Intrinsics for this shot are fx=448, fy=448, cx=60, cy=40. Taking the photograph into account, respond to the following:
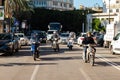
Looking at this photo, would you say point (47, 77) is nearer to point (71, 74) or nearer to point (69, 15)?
point (71, 74)

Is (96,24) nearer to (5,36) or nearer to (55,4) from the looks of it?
(55,4)

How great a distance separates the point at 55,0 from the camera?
17025cm

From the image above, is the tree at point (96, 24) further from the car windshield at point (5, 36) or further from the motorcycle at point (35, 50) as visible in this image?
the motorcycle at point (35, 50)

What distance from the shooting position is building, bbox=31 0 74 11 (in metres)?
163

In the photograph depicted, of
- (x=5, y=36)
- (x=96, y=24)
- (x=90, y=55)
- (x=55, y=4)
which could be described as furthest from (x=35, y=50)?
(x=55, y=4)

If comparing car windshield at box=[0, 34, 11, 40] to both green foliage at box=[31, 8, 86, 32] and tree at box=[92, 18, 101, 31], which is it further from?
green foliage at box=[31, 8, 86, 32]

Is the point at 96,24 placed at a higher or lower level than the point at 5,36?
higher

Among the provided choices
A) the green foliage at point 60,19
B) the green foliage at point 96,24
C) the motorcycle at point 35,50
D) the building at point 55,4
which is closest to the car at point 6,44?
the motorcycle at point 35,50

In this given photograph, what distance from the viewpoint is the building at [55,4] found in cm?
16309

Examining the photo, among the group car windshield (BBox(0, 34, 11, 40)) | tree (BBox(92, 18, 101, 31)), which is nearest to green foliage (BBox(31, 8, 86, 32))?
tree (BBox(92, 18, 101, 31))

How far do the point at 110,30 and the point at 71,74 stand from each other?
27.5 metres

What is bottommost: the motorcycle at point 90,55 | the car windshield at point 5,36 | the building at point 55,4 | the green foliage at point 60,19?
the motorcycle at point 90,55

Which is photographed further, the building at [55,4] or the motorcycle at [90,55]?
the building at [55,4]

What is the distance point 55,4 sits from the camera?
17075cm
